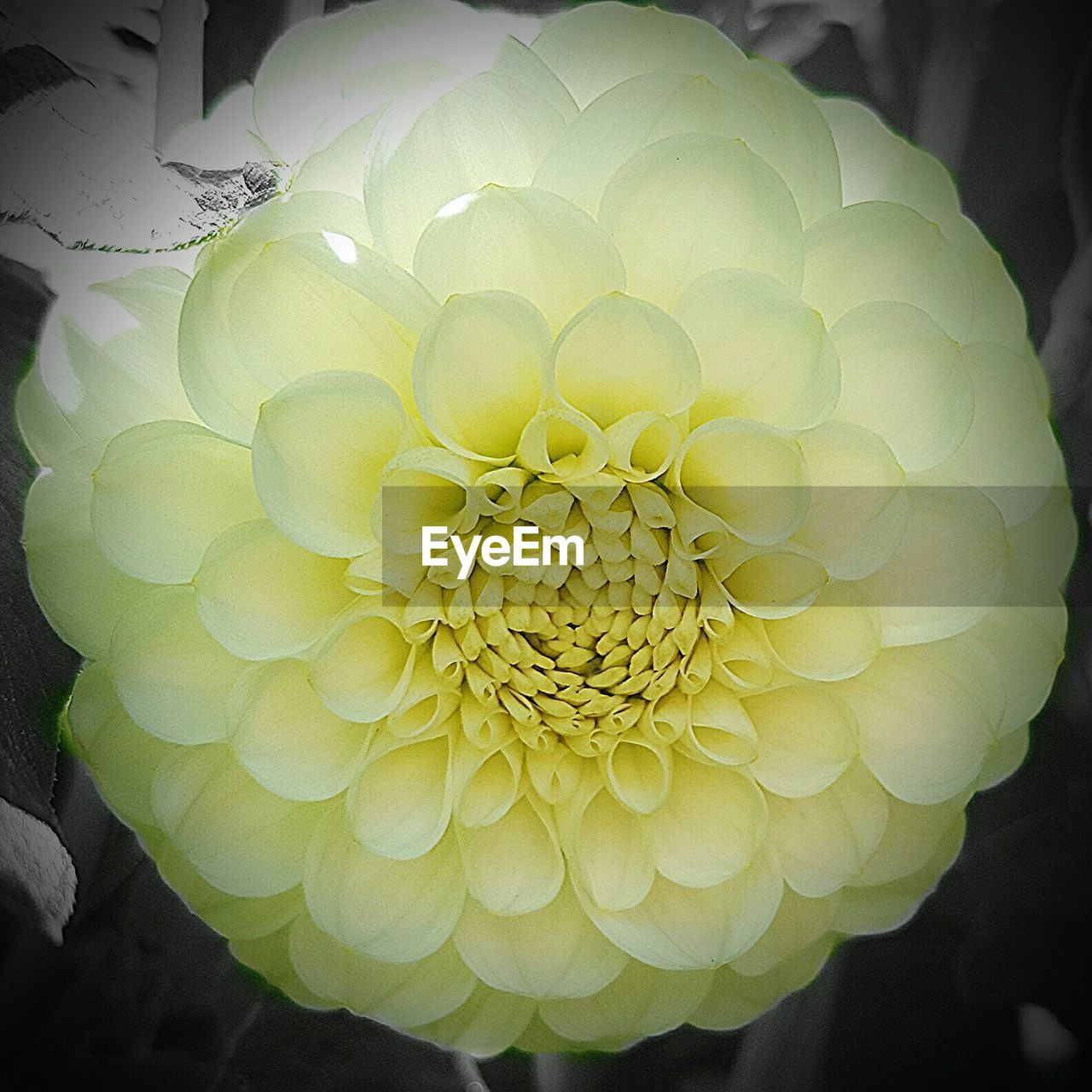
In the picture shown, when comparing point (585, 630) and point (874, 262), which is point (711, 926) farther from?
point (874, 262)

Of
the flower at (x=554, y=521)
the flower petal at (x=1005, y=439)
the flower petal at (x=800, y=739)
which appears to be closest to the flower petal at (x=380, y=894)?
the flower at (x=554, y=521)

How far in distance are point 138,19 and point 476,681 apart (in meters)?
0.27

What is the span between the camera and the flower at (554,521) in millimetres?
311

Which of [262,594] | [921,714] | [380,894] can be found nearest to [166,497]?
[262,594]

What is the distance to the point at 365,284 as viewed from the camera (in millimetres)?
311

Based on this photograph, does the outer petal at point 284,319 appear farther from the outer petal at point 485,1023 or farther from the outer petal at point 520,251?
the outer petal at point 485,1023

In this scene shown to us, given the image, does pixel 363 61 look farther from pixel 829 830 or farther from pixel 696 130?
pixel 829 830

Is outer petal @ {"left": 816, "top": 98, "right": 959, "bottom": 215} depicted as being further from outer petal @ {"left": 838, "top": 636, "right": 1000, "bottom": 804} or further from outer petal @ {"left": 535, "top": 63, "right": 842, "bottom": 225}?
outer petal @ {"left": 838, "top": 636, "right": 1000, "bottom": 804}

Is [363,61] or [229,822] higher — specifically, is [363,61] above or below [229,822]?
above

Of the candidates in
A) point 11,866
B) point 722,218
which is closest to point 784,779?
point 722,218

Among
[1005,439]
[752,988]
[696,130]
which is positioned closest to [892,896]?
[752,988]

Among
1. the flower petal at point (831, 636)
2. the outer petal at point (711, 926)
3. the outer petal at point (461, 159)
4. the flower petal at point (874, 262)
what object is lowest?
the outer petal at point (711, 926)

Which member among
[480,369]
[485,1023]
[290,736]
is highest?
A: [480,369]

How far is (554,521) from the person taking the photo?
0.33 m
